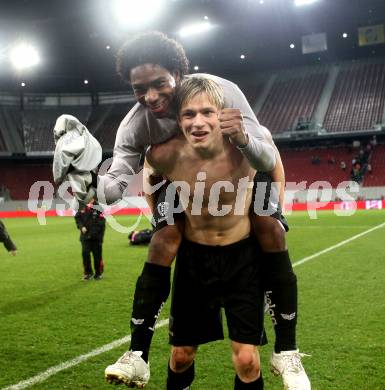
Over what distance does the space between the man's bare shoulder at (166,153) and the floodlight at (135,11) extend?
23.5 meters

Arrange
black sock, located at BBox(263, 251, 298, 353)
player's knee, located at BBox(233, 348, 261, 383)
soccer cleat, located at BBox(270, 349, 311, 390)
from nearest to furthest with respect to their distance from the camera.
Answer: soccer cleat, located at BBox(270, 349, 311, 390) < player's knee, located at BBox(233, 348, 261, 383) < black sock, located at BBox(263, 251, 298, 353)

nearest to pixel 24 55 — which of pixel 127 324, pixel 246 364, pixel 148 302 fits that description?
pixel 127 324

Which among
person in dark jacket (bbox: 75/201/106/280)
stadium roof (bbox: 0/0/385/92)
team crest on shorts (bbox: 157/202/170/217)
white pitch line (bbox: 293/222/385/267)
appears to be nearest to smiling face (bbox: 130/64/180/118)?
team crest on shorts (bbox: 157/202/170/217)

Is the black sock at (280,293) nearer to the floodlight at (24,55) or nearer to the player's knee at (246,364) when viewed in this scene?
the player's knee at (246,364)

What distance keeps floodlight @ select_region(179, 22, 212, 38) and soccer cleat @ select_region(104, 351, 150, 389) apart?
29422 millimetres

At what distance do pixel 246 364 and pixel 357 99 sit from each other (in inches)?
1443

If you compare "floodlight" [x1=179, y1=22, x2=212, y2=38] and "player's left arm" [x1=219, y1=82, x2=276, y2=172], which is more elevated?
"floodlight" [x1=179, y1=22, x2=212, y2=38]

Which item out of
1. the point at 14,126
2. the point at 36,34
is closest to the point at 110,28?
the point at 36,34

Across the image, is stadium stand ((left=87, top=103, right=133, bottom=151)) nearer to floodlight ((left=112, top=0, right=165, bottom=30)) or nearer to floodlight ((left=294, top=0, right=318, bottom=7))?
floodlight ((left=112, top=0, right=165, bottom=30))

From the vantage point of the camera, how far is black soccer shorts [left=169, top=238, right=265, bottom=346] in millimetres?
2900

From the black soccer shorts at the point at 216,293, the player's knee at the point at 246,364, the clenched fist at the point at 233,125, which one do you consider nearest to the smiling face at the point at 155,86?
the clenched fist at the point at 233,125

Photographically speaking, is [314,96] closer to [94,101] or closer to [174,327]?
[94,101]

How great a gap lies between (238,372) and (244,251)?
2.12 feet

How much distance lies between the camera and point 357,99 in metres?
37.0
